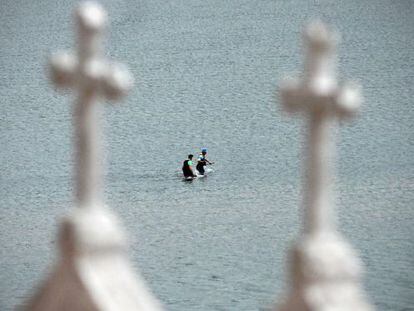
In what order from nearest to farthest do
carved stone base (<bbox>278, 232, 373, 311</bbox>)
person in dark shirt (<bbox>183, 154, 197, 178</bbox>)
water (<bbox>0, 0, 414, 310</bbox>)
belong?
1. carved stone base (<bbox>278, 232, 373, 311</bbox>)
2. water (<bbox>0, 0, 414, 310</bbox>)
3. person in dark shirt (<bbox>183, 154, 197, 178</bbox>)

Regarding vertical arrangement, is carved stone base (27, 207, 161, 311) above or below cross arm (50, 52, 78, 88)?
below

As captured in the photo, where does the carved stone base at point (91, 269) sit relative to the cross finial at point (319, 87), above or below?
below

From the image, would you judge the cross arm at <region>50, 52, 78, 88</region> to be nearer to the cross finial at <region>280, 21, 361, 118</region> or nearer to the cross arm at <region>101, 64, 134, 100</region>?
the cross arm at <region>101, 64, 134, 100</region>

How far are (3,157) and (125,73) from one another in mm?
65589

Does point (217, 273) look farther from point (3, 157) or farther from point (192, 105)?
point (192, 105)

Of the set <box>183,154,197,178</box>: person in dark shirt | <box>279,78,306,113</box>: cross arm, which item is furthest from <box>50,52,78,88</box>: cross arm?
<box>183,154,197,178</box>: person in dark shirt

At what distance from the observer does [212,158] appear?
6731cm

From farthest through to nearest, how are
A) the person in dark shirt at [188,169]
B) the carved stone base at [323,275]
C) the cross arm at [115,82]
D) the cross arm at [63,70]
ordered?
the person in dark shirt at [188,169] → the cross arm at [63,70] → the cross arm at [115,82] → the carved stone base at [323,275]

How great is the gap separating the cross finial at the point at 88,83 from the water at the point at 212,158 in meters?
8.03

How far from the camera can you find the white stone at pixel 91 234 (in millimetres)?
5656

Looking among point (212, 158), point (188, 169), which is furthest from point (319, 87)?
point (212, 158)

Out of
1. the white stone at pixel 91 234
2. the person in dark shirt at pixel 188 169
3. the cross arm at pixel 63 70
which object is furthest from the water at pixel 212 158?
the white stone at pixel 91 234

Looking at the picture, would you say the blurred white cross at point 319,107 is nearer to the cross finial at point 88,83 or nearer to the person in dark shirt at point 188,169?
the cross finial at point 88,83

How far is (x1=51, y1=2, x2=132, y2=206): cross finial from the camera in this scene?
18.5ft
